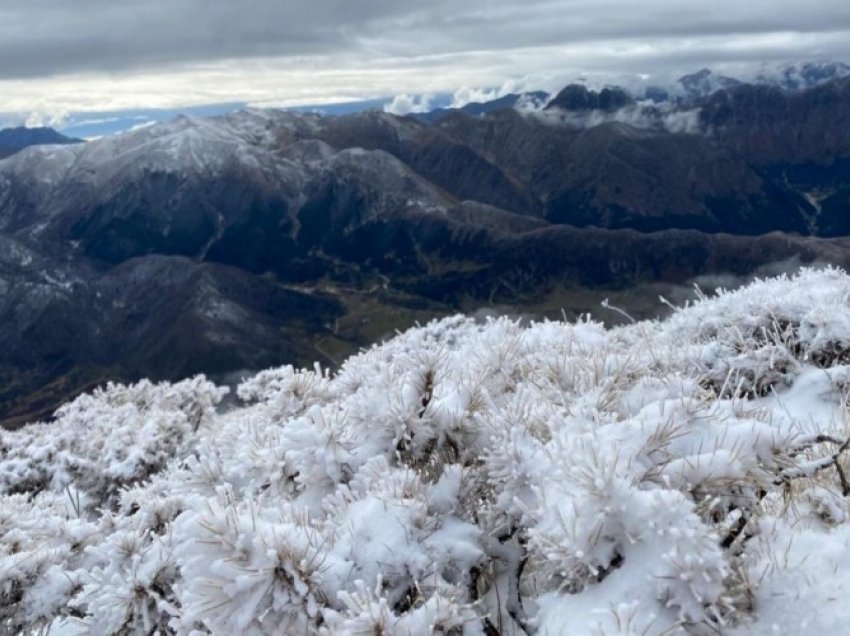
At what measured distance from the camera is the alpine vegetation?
4.07 metres

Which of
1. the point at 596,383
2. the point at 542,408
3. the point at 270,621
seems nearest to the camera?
the point at 270,621

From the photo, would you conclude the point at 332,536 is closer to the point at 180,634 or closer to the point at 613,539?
the point at 180,634

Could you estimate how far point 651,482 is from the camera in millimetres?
4500

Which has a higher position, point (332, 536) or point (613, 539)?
point (613, 539)

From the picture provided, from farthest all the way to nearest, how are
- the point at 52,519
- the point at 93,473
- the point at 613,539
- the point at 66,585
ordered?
the point at 93,473
the point at 52,519
the point at 66,585
the point at 613,539

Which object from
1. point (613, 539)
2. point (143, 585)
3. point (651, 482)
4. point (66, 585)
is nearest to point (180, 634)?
point (143, 585)

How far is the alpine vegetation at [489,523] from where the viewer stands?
407 centimetres

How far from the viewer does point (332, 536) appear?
16.2 ft

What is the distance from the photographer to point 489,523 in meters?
5.39

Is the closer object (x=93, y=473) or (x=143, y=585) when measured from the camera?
(x=143, y=585)

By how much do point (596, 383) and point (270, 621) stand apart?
3.56 m

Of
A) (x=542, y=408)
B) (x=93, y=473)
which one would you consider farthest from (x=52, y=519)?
(x=93, y=473)

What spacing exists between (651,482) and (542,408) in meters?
1.54

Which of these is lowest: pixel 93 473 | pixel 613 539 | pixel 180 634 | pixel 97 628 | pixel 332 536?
pixel 93 473
